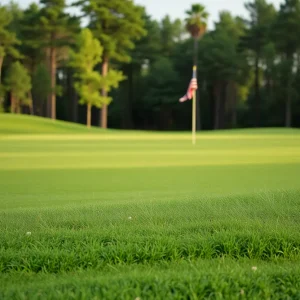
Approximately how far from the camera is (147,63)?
2518 inches

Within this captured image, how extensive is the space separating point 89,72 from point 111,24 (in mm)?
6543

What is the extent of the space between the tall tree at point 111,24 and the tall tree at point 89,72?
3.58 ft

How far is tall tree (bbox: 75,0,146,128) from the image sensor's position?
48.1 meters

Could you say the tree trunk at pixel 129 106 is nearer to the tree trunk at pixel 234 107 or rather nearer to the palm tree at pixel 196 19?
the palm tree at pixel 196 19

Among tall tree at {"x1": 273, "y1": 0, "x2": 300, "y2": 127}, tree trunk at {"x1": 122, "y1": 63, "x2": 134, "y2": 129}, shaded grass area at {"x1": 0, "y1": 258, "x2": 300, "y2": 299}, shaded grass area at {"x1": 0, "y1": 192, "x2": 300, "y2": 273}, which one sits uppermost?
tall tree at {"x1": 273, "y1": 0, "x2": 300, "y2": 127}

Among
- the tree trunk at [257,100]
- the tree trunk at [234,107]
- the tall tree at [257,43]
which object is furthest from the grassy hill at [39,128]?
the tree trunk at [234,107]

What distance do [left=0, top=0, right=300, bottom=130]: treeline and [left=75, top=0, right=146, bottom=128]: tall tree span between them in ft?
0.29

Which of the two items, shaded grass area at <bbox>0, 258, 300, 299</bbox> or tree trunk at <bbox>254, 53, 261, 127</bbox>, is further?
tree trunk at <bbox>254, 53, 261, 127</bbox>

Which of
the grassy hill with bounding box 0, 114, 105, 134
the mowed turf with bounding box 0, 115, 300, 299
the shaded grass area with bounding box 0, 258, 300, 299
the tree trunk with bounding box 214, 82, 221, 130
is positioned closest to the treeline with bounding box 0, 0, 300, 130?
the tree trunk with bounding box 214, 82, 221, 130

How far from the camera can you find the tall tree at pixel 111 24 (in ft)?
158

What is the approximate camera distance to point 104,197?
7750 millimetres

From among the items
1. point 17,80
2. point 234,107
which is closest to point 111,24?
point 17,80

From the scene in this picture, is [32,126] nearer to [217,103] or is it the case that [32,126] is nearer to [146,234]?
[217,103]

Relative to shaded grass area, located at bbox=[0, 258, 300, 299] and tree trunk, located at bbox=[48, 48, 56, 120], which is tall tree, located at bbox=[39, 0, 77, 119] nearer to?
tree trunk, located at bbox=[48, 48, 56, 120]
